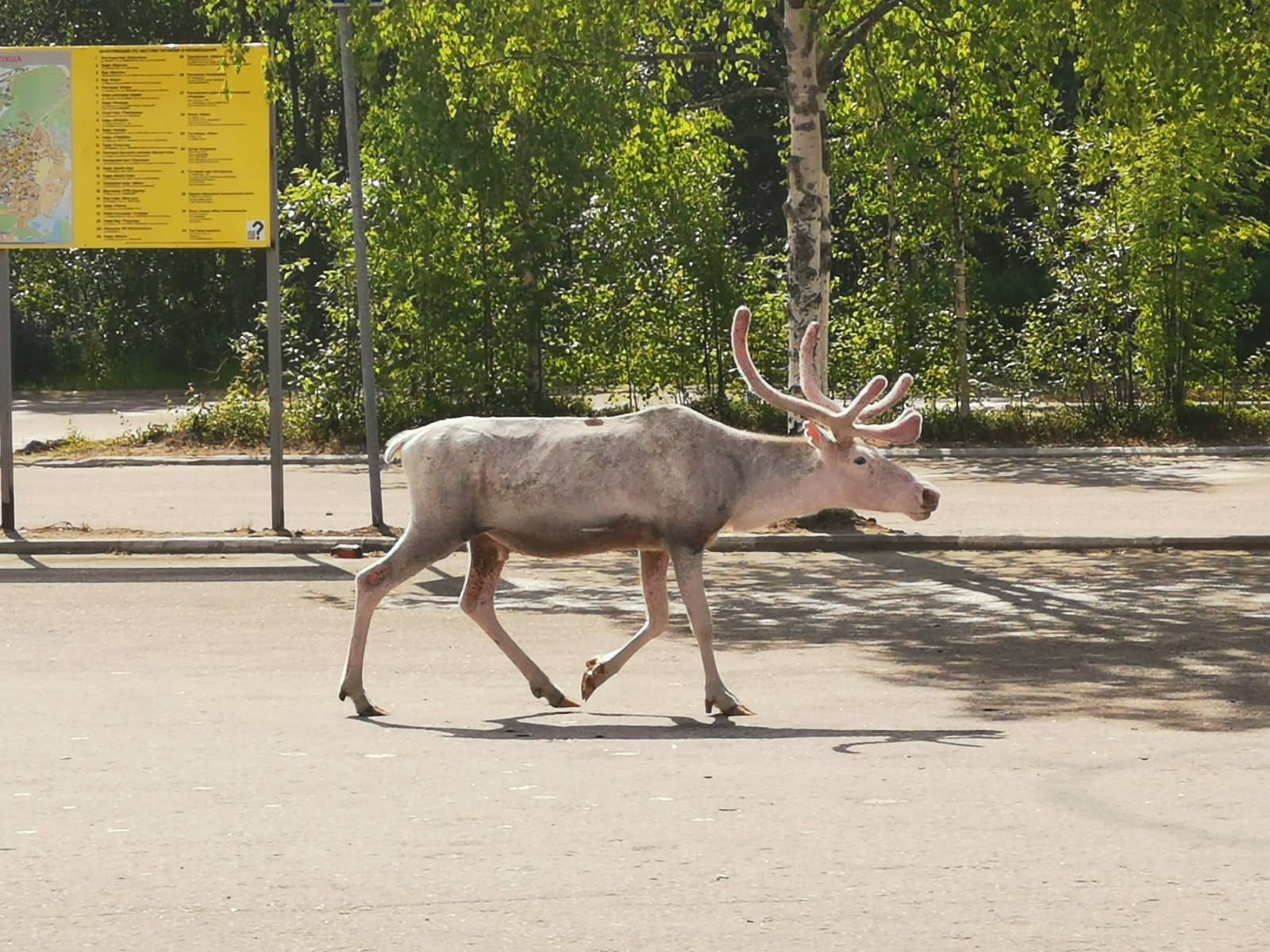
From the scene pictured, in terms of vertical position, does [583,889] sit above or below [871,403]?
below

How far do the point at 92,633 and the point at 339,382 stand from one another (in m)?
15.5

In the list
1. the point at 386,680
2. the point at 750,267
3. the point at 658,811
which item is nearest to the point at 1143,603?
the point at 386,680

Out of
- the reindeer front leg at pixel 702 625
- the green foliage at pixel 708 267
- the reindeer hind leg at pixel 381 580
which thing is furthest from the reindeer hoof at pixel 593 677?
the green foliage at pixel 708 267

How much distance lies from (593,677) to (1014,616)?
4.35m

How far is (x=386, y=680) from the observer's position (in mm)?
11875

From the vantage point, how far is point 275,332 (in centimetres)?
2052

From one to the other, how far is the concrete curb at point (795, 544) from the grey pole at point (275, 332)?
1.07 metres

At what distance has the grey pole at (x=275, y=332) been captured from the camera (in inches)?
772

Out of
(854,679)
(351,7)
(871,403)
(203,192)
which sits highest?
(351,7)

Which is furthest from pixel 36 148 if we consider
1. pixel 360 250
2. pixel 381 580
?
pixel 381 580

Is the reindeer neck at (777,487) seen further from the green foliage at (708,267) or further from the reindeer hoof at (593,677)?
the green foliage at (708,267)

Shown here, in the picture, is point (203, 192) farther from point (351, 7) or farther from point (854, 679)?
point (854, 679)

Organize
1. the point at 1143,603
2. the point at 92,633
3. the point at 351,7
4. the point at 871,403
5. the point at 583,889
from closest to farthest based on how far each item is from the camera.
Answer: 1. the point at 583,889
2. the point at 871,403
3. the point at 92,633
4. the point at 1143,603
5. the point at 351,7

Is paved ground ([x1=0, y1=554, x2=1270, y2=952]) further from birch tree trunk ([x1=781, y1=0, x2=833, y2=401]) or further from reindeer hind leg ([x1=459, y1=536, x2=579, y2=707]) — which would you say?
birch tree trunk ([x1=781, y1=0, x2=833, y2=401])
